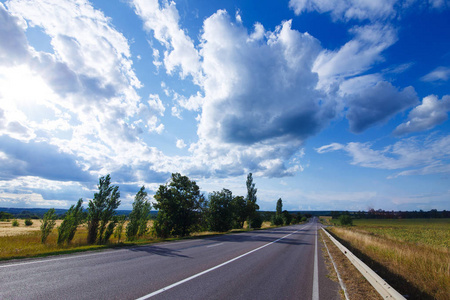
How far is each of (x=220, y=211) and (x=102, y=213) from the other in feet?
61.1

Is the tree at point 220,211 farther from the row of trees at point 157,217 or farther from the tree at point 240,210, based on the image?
the tree at point 240,210

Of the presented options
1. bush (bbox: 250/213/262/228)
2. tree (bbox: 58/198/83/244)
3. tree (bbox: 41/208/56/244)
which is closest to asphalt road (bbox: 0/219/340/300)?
tree (bbox: 58/198/83/244)

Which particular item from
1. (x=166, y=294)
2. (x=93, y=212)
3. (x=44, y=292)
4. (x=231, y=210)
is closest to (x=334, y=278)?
(x=166, y=294)

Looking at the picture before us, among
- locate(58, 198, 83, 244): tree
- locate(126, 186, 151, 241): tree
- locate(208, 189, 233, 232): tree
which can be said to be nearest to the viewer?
locate(58, 198, 83, 244): tree

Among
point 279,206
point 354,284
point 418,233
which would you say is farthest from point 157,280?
point 279,206

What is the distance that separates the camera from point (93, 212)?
16.4 meters

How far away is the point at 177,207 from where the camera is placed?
23844 mm

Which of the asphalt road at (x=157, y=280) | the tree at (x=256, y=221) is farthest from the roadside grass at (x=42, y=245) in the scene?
the tree at (x=256, y=221)

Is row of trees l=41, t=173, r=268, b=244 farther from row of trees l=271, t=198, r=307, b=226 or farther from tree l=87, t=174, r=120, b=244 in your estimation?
row of trees l=271, t=198, r=307, b=226

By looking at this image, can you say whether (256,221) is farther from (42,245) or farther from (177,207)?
(42,245)

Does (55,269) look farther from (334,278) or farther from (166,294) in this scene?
(334,278)

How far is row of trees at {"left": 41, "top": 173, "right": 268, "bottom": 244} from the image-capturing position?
51.6ft

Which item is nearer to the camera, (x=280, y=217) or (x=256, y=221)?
(x=256, y=221)

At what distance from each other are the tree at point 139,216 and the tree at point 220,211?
448 inches
